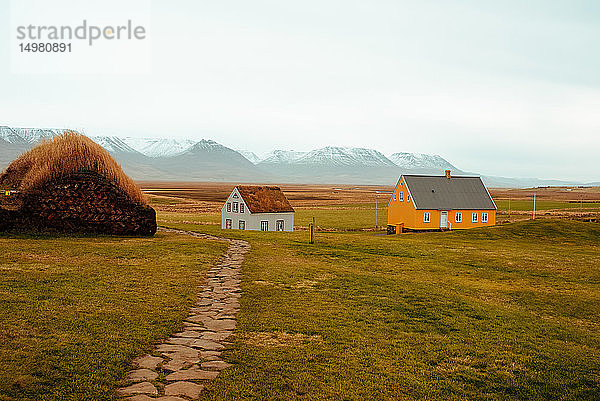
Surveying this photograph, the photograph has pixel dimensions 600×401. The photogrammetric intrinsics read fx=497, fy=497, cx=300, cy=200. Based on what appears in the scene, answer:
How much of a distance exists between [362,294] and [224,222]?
4125 cm

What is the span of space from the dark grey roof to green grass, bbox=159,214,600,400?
36.1m

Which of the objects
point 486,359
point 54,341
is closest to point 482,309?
point 486,359

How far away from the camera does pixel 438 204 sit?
58938mm

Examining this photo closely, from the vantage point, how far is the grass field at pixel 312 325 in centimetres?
770

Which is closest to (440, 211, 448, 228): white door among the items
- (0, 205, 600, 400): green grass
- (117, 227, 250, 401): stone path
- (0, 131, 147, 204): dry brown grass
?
(0, 205, 600, 400): green grass

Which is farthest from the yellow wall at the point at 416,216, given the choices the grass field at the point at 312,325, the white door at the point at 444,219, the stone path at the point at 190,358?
the stone path at the point at 190,358

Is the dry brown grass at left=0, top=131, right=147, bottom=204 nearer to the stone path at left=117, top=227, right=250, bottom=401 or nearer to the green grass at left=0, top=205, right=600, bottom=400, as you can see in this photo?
the green grass at left=0, top=205, right=600, bottom=400

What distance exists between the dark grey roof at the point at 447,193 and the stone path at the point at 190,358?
47.7 meters

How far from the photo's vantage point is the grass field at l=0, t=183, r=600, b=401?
25.3 feet

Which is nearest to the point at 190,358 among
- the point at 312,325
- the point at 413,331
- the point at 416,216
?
the point at 312,325

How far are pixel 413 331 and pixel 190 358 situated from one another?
510 centimetres

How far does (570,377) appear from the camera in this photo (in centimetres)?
862

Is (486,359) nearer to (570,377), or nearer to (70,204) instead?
(570,377)

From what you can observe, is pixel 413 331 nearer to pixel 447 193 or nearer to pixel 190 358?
pixel 190 358
